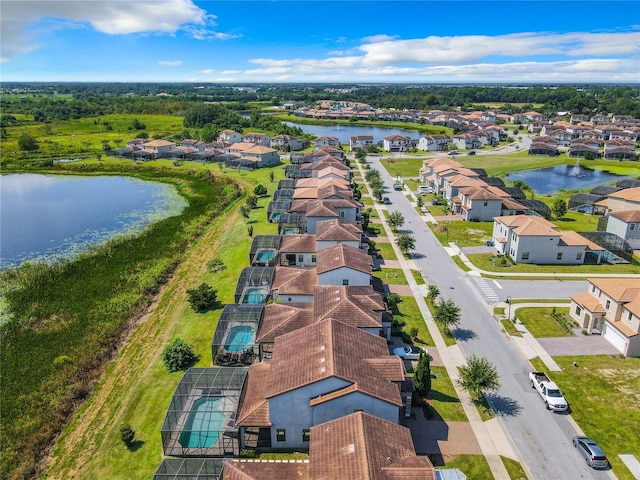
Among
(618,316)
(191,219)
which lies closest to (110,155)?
(191,219)

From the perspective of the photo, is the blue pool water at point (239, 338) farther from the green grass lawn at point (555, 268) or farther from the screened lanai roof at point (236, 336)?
the green grass lawn at point (555, 268)

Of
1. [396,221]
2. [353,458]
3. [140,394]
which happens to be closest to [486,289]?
[396,221]

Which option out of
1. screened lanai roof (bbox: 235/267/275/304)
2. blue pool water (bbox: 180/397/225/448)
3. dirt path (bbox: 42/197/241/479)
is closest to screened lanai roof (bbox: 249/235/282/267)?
screened lanai roof (bbox: 235/267/275/304)

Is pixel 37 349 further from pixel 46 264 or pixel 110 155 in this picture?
pixel 110 155

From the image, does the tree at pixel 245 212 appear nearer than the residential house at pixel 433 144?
Yes

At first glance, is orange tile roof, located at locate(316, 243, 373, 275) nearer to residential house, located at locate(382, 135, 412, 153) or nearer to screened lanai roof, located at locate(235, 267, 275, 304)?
screened lanai roof, located at locate(235, 267, 275, 304)

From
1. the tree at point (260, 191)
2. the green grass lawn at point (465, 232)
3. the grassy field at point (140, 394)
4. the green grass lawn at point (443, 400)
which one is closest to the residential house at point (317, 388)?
the green grass lawn at point (443, 400)

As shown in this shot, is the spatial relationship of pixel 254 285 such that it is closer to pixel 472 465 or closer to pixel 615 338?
pixel 472 465
